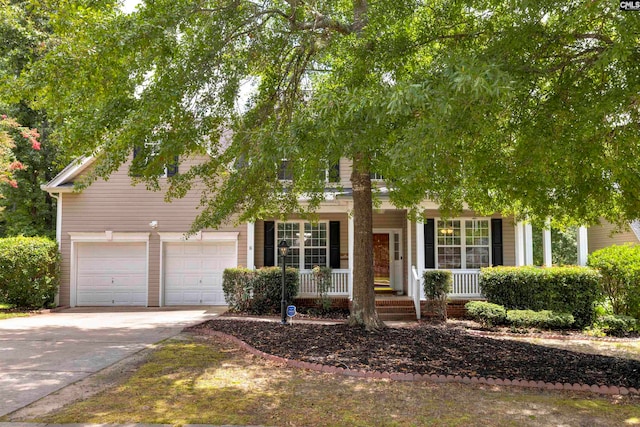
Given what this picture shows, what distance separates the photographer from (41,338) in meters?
9.52

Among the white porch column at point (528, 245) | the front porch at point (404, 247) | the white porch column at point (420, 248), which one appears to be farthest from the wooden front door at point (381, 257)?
the white porch column at point (528, 245)

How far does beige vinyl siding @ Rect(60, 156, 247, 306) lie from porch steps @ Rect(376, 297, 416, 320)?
484 centimetres

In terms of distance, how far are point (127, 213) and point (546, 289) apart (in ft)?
40.1

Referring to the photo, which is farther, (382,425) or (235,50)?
(235,50)

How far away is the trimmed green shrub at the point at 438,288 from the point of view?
498 inches

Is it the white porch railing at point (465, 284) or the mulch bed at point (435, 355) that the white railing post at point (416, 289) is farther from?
the mulch bed at point (435, 355)

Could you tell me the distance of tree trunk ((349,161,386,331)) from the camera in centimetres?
948

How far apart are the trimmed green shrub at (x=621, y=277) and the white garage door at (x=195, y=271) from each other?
10.4 m

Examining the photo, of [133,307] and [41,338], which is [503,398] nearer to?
[41,338]

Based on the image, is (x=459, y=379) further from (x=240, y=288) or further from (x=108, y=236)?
(x=108, y=236)

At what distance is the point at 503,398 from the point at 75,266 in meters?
13.8

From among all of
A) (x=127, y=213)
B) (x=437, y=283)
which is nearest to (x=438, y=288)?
(x=437, y=283)

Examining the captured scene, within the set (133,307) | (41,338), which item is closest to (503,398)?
(41,338)

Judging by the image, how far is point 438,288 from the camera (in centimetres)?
1266
